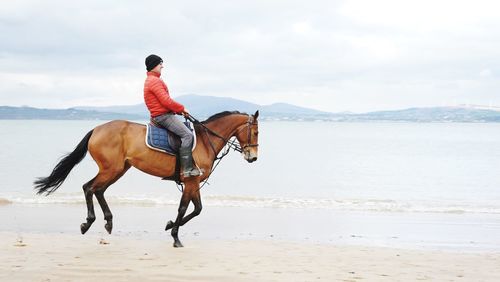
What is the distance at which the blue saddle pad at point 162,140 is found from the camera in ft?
32.5

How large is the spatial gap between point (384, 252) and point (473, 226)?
213 inches

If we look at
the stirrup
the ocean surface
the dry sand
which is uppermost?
the stirrup

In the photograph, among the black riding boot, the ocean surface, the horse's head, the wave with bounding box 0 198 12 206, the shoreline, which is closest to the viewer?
the black riding boot

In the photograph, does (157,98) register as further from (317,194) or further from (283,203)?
(317,194)

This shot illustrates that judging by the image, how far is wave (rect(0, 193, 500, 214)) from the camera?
59.5 ft

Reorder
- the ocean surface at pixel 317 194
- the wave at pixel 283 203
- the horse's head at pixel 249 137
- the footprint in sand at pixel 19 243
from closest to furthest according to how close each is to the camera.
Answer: the footprint in sand at pixel 19 243 < the horse's head at pixel 249 137 < the ocean surface at pixel 317 194 < the wave at pixel 283 203

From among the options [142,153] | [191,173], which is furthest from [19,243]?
[191,173]

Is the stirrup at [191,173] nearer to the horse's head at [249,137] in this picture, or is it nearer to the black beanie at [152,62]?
the horse's head at [249,137]

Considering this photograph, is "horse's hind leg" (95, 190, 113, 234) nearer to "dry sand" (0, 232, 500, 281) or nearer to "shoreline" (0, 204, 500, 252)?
"dry sand" (0, 232, 500, 281)

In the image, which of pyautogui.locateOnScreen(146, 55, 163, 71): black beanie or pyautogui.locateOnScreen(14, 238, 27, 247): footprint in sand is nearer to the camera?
pyautogui.locateOnScreen(14, 238, 27, 247): footprint in sand

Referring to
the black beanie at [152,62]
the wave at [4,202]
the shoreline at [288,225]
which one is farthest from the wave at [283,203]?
the black beanie at [152,62]

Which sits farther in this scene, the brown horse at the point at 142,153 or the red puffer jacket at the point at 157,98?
the brown horse at the point at 142,153

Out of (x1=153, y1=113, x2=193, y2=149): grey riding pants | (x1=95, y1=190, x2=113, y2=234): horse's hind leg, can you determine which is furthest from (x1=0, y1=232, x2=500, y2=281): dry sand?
(x1=153, y1=113, x2=193, y2=149): grey riding pants

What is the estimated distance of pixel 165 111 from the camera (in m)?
9.96
